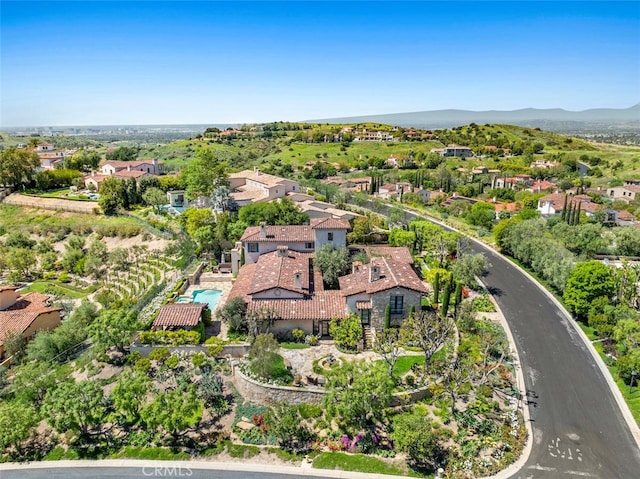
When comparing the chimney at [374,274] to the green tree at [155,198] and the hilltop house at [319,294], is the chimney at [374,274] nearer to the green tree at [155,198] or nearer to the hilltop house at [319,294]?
the hilltop house at [319,294]

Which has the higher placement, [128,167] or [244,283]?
[128,167]

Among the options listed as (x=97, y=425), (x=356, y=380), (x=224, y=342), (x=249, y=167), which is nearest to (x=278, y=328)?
(x=224, y=342)

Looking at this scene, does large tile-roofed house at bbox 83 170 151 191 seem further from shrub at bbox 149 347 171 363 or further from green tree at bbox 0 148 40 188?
shrub at bbox 149 347 171 363

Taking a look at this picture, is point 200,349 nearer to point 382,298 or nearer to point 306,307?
point 306,307

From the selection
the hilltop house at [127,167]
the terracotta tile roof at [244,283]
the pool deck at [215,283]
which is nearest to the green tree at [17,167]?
the hilltop house at [127,167]

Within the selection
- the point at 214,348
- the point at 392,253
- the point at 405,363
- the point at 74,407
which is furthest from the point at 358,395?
the point at 392,253

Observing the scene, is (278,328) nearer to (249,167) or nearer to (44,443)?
(44,443)

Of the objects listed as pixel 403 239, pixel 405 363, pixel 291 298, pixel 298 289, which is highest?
pixel 298 289
